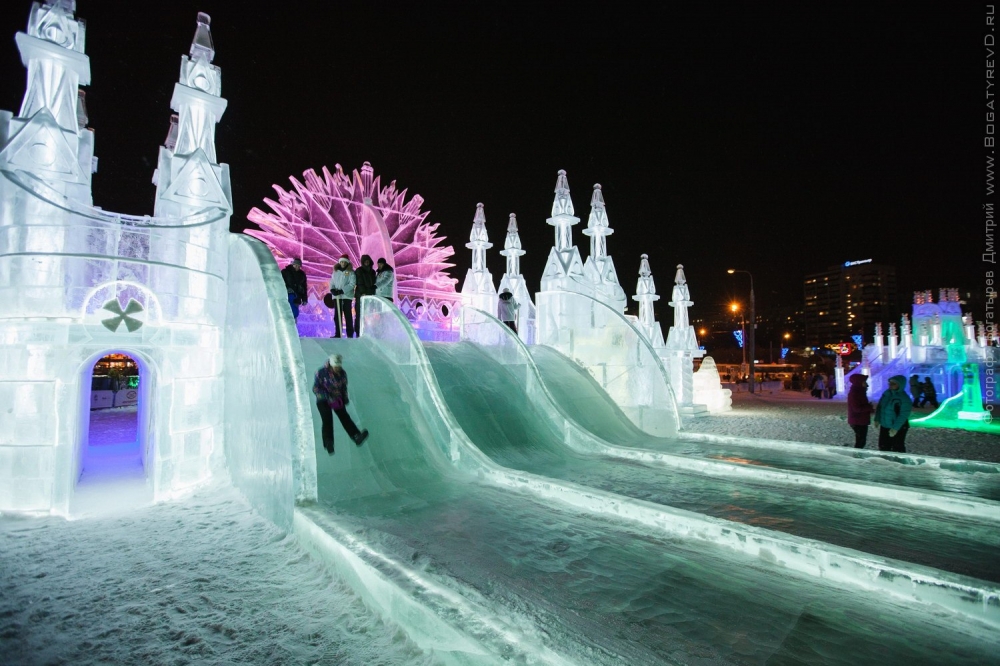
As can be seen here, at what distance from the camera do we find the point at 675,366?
22531 mm

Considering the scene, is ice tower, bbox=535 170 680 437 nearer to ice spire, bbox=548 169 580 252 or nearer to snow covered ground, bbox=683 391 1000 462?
ice spire, bbox=548 169 580 252

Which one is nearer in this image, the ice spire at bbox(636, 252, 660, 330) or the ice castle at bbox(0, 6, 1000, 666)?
the ice castle at bbox(0, 6, 1000, 666)

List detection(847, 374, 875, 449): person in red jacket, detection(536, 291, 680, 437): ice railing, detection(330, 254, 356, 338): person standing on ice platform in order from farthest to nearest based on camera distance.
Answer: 1. detection(536, 291, 680, 437): ice railing
2. detection(330, 254, 356, 338): person standing on ice platform
3. detection(847, 374, 875, 449): person in red jacket

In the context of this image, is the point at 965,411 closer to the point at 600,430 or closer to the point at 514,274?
the point at 600,430

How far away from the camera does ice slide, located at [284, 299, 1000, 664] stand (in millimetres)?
3590

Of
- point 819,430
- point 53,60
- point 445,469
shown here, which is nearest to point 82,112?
point 53,60

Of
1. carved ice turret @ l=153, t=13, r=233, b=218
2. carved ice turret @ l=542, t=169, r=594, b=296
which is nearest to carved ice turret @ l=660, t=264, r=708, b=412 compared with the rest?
carved ice turret @ l=542, t=169, r=594, b=296

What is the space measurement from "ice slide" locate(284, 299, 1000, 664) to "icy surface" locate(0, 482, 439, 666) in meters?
0.45

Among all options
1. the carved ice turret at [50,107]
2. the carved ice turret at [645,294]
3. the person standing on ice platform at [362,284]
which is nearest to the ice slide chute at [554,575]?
the person standing on ice platform at [362,284]

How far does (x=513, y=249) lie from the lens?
20.7m

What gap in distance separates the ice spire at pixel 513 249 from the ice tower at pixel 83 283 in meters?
12.0

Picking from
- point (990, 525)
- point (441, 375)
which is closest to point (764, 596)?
point (990, 525)

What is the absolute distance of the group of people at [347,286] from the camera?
11.0 m

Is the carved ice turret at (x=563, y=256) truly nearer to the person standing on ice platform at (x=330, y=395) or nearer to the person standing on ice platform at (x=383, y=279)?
the person standing on ice platform at (x=383, y=279)
